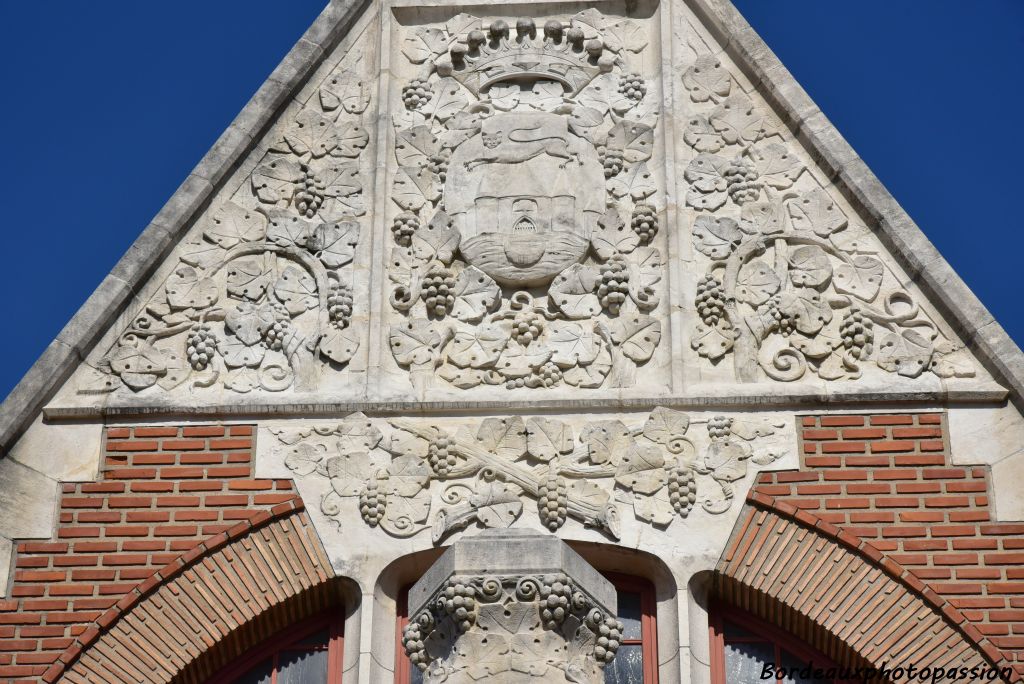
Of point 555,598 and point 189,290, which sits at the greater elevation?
point 189,290

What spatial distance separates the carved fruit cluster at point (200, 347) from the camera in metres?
12.6

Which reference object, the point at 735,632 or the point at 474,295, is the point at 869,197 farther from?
the point at 735,632

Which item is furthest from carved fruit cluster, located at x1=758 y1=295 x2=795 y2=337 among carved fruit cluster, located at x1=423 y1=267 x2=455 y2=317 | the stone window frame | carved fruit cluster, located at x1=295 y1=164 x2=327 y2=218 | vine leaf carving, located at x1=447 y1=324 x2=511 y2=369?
carved fruit cluster, located at x1=295 y1=164 x2=327 y2=218

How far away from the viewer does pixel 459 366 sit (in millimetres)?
12484

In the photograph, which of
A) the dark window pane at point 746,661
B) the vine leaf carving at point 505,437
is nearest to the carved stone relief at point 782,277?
the vine leaf carving at point 505,437

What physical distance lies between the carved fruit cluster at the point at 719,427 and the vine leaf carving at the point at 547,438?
73 centimetres

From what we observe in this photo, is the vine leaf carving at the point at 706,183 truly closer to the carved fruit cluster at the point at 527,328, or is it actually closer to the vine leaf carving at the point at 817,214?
the vine leaf carving at the point at 817,214

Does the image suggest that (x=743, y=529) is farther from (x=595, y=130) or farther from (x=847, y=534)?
(x=595, y=130)

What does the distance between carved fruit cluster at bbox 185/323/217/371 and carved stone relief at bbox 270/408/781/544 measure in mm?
643

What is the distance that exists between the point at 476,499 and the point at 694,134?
2.62 meters

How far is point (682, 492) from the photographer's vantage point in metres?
11.9

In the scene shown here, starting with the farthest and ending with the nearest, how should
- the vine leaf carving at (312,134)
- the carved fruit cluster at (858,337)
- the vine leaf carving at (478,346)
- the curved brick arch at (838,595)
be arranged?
the vine leaf carving at (312,134)
the vine leaf carving at (478,346)
the carved fruit cluster at (858,337)
the curved brick arch at (838,595)

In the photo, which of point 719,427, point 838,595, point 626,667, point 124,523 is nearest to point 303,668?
Answer: point 124,523

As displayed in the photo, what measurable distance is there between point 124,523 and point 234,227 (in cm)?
191
